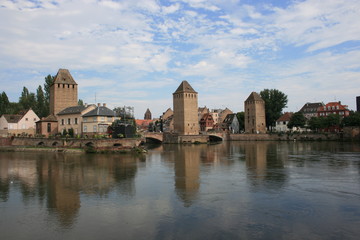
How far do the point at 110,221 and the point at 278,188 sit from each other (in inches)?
343

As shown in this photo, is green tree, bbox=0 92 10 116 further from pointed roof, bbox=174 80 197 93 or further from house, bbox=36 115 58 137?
pointed roof, bbox=174 80 197 93

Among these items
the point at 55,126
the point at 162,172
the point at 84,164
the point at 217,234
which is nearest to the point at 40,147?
the point at 55,126

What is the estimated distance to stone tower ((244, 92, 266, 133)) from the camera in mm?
74062

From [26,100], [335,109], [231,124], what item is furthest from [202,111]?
[26,100]

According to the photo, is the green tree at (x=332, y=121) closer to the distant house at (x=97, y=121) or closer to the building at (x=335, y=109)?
the building at (x=335, y=109)

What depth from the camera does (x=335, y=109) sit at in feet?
252

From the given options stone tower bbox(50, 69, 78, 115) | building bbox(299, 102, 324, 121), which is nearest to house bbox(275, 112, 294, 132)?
building bbox(299, 102, 324, 121)

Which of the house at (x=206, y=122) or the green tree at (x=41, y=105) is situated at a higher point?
the green tree at (x=41, y=105)

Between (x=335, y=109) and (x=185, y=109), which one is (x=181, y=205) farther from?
(x=335, y=109)

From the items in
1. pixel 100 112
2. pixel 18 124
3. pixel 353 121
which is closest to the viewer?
pixel 100 112

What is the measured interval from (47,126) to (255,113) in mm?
47379

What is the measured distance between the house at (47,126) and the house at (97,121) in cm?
789

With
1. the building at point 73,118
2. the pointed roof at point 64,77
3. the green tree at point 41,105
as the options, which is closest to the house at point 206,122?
→ the green tree at point 41,105

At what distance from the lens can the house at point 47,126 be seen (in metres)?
45.2
